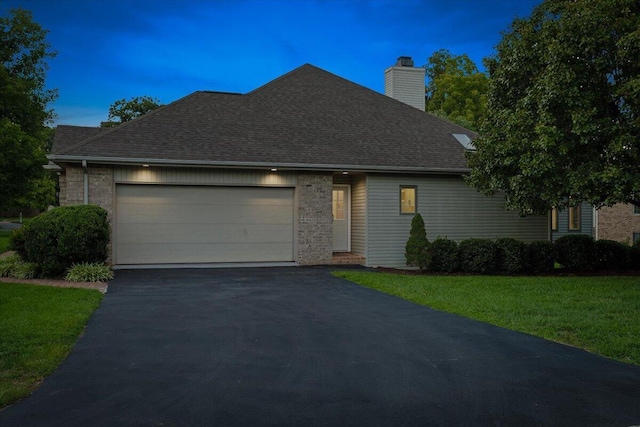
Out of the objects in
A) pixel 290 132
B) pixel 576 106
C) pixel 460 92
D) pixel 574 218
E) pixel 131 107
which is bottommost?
pixel 574 218

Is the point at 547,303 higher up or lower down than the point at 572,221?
lower down

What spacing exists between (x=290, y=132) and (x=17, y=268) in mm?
8205

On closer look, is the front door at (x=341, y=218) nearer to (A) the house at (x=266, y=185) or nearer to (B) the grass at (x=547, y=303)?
(A) the house at (x=266, y=185)

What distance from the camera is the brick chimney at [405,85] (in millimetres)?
21547

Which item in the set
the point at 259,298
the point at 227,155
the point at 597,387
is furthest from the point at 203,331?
the point at 227,155

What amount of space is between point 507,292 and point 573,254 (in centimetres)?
566

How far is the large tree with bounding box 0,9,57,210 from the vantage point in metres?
25.6

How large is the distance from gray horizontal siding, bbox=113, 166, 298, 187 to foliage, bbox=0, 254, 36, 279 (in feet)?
9.92

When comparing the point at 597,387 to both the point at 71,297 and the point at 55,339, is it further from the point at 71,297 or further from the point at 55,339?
the point at 71,297

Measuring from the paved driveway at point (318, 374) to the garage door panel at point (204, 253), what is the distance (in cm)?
603

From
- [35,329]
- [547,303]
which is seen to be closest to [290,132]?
[547,303]

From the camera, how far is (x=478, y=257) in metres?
14.3

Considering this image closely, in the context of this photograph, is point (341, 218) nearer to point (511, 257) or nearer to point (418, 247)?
point (418, 247)

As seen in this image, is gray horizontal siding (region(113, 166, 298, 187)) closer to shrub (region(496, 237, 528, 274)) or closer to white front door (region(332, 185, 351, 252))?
white front door (region(332, 185, 351, 252))
